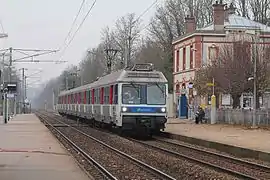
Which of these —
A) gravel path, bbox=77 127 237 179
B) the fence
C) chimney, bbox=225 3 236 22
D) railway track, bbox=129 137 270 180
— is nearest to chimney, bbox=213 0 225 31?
chimney, bbox=225 3 236 22

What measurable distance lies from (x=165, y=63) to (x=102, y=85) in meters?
39.2

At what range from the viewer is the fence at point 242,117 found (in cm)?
3362

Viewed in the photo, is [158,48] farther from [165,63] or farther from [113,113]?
[113,113]

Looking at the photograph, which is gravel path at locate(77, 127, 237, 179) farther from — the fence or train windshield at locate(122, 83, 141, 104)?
the fence

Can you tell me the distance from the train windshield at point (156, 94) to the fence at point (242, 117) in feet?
26.9

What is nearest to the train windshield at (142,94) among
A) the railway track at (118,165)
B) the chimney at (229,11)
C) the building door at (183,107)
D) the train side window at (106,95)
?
the train side window at (106,95)

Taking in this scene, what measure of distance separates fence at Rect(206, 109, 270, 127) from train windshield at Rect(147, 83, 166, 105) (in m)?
8.19

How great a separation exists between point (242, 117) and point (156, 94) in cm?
979

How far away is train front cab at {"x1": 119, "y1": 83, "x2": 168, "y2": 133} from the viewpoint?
90.6 ft

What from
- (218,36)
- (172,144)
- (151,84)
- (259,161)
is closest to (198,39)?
(218,36)

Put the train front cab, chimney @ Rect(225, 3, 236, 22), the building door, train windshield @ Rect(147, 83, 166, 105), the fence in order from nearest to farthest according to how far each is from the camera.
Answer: the train front cab
train windshield @ Rect(147, 83, 166, 105)
the fence
the building door
chimney @ Rect(225, 3, 236, 22)

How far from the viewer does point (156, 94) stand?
28.3 metres

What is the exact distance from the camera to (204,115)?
41.8m

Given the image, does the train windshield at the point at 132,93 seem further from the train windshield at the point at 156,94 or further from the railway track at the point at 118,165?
the railway track at the point at 118,165
